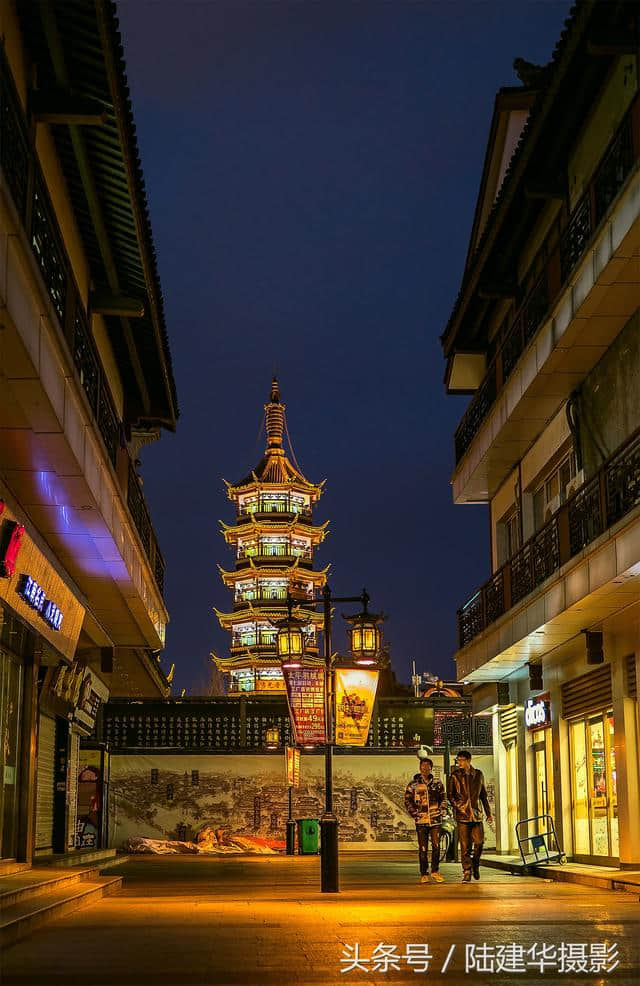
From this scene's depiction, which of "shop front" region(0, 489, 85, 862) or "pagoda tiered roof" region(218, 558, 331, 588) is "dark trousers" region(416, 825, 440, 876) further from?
"pagoda tiered roof" region(218, 558, 331, 588)

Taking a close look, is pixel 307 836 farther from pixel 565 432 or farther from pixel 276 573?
pixel 276 573

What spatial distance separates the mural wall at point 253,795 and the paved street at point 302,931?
69.5 feet

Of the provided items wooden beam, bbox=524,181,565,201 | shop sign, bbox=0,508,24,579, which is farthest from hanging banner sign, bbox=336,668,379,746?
wooden beam, bbox=524,181,565,201

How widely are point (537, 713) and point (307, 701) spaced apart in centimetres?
754

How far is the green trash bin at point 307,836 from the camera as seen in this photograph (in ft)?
115

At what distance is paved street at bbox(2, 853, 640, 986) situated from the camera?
900 cm

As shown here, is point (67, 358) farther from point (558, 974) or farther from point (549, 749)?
A: point (549, 749)

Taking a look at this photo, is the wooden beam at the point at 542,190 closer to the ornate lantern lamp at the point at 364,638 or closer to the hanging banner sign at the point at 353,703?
the ornate lantern lamp at the point at 364,638

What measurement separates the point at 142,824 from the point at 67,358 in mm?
30569

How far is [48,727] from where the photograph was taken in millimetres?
24031

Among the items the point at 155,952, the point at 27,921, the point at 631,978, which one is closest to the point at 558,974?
the point at 631,978

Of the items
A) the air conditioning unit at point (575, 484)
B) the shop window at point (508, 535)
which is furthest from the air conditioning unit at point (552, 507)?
the shop window at point (508, 535)

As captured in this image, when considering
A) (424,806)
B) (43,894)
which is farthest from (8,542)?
(424,806)

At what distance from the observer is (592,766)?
22.7m
